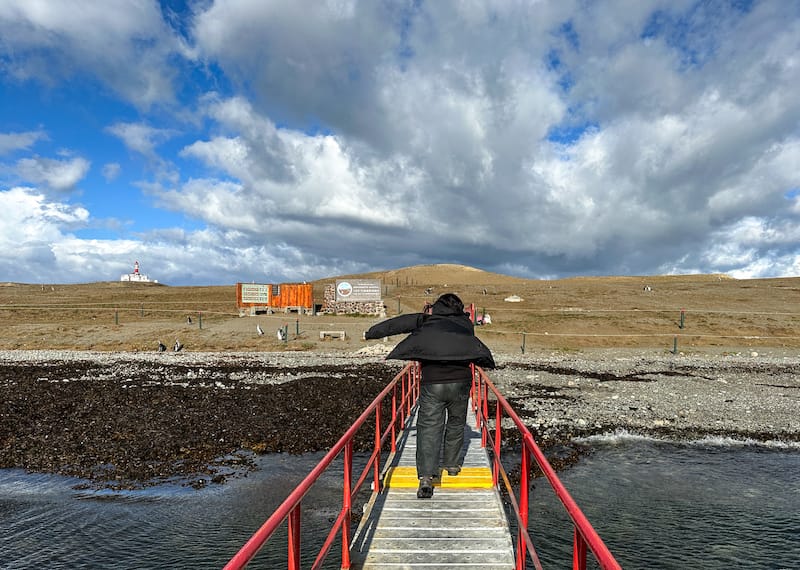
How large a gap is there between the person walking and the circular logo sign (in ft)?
124

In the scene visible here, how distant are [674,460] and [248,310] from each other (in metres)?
37.8

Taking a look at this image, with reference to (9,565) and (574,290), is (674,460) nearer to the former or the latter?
(9,565)

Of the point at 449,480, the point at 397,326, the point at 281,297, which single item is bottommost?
the point at 449,480

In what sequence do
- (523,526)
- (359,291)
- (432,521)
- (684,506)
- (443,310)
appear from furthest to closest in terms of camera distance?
(359,291) → (684,506) → (443,310) → (432,521) → (523,526)

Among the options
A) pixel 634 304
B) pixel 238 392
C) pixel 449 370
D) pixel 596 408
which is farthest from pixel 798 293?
pixel 449 370

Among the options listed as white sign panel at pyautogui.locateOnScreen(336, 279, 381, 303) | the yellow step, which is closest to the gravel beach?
the yellow step

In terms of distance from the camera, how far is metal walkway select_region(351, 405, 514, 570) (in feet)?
17.3

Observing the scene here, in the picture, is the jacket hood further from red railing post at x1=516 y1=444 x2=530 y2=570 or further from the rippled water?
the rippled water

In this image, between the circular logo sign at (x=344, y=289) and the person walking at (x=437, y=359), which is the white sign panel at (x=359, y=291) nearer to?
the circular logo sign at (x=344, y=289)

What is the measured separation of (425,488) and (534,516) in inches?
165

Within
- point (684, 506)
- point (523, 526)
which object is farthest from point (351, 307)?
point (523, 526)

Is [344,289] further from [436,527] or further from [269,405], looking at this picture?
[436,527]

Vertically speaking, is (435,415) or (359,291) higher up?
(359,291)

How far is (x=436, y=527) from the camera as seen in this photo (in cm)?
600
